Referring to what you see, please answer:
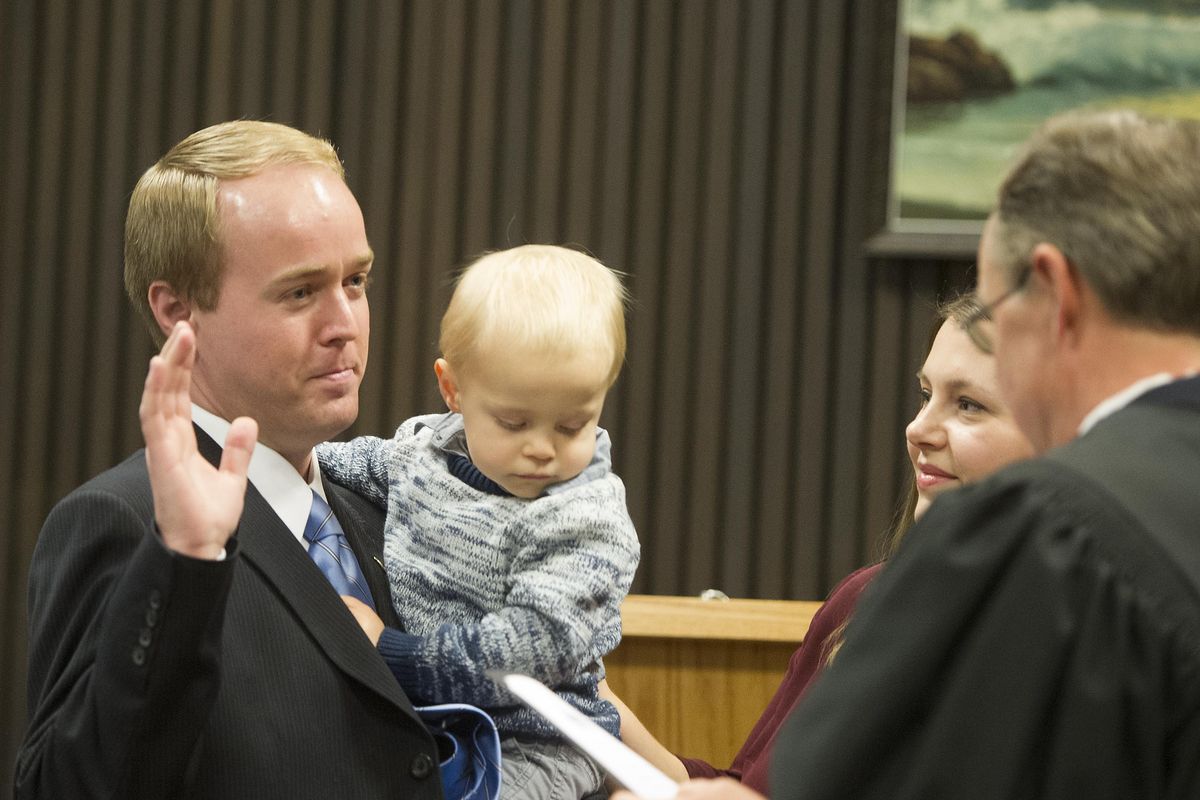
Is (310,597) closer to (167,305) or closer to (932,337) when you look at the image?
(167,305)

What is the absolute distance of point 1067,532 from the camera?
1.21 metres

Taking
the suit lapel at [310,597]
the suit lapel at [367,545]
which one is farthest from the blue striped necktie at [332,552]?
the suit lapel at [310,597]

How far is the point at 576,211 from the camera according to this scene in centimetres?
404

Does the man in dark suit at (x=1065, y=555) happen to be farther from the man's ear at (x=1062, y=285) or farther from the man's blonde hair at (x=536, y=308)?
the man's blonde hair at (x=536, y=308)

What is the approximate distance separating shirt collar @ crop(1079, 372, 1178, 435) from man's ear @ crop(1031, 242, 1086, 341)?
0.07 metres

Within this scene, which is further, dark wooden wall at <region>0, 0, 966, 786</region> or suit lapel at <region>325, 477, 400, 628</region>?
dark wooden wall at <region>0, 0, 966, 786</region>

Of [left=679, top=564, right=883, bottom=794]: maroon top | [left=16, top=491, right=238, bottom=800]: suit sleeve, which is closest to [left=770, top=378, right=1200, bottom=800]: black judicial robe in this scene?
[left=16, top=491, right=238, bottom=800]: suit sleeve

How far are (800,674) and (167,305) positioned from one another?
129cm

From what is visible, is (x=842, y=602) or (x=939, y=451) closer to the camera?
(x=939, y=451)

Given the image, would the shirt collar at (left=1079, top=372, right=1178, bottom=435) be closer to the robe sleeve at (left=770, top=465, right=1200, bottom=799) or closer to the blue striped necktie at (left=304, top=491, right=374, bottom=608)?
the robe sleeve at (left=770, top=465, right=1200, bottom=799)

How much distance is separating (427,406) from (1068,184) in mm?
2843

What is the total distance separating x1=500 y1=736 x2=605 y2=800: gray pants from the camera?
81.8 inches

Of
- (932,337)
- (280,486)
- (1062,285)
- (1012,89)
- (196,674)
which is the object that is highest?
(1012,89)

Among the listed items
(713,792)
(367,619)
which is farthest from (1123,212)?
(367,619)
